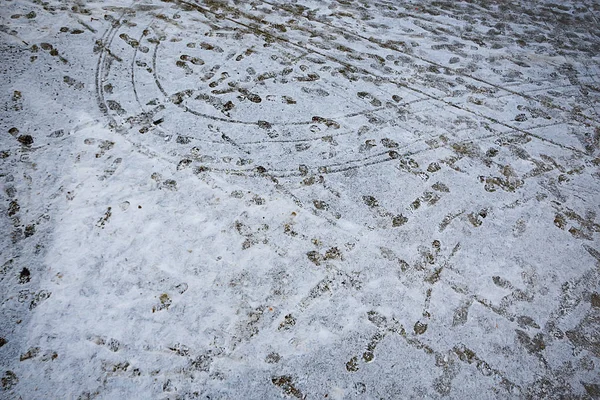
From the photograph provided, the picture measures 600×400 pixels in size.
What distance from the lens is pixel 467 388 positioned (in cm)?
153

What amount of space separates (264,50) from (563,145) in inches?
87.7

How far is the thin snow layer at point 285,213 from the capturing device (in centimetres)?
156

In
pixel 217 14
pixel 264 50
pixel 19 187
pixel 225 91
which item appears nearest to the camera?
pixel 19 187

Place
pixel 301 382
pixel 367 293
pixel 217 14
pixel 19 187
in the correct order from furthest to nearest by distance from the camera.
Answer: pixel 217 14 < pixel 19 187 < pixel 367 293 < pixel 301 382

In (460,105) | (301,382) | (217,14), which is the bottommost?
(301,382)

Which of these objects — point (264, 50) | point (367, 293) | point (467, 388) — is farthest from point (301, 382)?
point (264, 50)

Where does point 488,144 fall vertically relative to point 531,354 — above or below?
above

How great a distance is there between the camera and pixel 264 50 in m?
3.00

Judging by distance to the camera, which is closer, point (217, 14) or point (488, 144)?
point (488, 144)

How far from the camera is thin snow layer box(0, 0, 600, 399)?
5.12 ft

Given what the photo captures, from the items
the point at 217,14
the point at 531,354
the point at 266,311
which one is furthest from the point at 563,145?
the point at 217,14

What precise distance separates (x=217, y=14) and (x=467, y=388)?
3.27 m

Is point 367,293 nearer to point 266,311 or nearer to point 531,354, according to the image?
point 266,311

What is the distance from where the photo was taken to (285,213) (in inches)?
79.4
